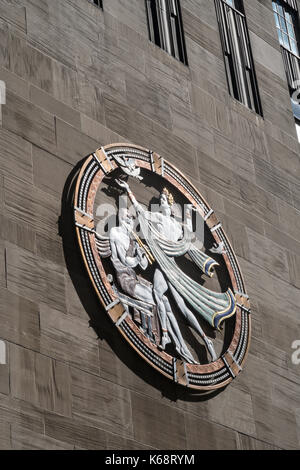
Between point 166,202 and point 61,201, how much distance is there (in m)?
1.78

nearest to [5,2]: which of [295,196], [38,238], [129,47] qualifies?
[129,47]

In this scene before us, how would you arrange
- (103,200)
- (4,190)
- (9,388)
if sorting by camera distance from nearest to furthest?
(9,388) < (4,190) < (103,200)

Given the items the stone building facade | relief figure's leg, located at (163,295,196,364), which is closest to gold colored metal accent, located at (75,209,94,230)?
the stone building facade

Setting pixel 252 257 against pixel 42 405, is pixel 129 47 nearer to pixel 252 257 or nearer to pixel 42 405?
pixel 252 257

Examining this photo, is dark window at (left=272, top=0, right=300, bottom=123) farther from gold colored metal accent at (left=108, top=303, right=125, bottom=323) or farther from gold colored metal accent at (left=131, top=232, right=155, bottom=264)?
gold colored metal accent at (left=108, top=303, right=125, bottom=323)

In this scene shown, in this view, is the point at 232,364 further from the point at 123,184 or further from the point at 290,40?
the point at 290,40

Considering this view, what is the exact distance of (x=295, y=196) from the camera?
16172 millimetres

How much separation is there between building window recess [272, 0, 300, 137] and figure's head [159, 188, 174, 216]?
15.5 feet

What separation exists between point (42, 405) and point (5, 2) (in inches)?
191

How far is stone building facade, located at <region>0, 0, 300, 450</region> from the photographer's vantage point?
11195mm

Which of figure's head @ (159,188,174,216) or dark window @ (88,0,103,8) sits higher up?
dark window @ (88,0,103,8)

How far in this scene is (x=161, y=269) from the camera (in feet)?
42.8

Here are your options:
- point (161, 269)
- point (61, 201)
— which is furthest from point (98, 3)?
point (161, 269)

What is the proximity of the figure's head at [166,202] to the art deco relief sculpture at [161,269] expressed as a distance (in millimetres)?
12
